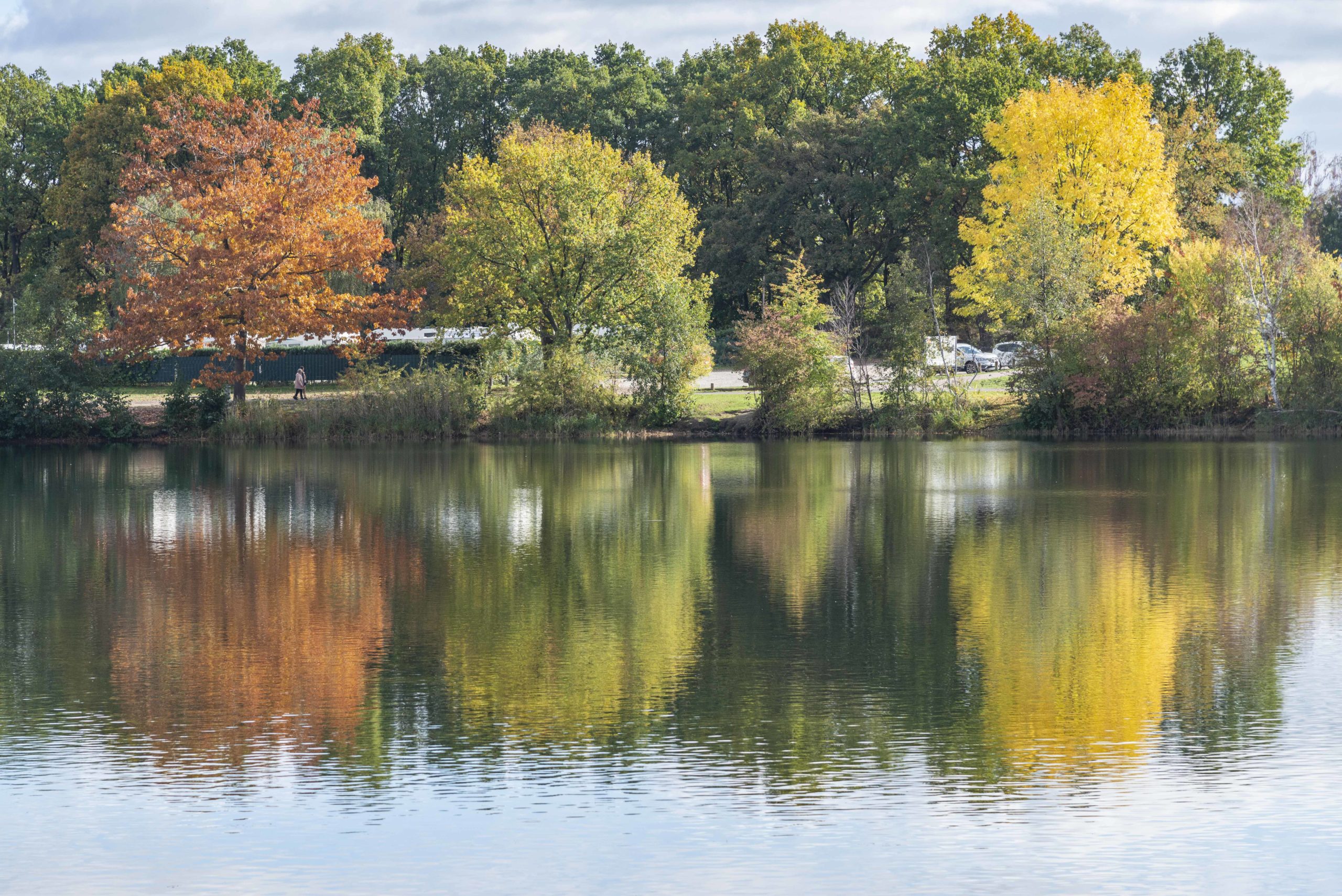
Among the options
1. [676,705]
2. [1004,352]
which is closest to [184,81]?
[1004,352]

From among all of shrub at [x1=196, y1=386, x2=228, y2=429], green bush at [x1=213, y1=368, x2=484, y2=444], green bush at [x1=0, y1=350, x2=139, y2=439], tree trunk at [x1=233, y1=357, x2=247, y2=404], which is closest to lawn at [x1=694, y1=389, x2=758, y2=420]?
green bush at [x1=213, y1=368, x2=484, y2=444]

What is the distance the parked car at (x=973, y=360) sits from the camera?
69688 millimetres

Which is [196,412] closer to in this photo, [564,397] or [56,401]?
[56,401]

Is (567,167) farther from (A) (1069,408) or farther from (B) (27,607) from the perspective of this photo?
(B) (27,607)

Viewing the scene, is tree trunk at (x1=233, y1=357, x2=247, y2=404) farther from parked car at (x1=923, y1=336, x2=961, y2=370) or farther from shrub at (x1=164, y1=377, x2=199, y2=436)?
parked car at (x1=923, y1=336, x2=961, y2=370)

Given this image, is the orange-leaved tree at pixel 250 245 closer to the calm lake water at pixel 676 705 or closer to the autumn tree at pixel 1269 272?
the calm lake water at pixel 676 705

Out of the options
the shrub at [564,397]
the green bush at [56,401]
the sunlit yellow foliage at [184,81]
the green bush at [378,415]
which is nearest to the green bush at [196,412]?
the green bush at [378,415]

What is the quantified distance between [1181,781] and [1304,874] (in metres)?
1.74

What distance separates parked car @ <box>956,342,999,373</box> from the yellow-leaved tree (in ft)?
32.2

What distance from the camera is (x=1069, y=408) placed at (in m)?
54.7

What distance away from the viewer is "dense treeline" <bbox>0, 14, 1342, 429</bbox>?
182 feet

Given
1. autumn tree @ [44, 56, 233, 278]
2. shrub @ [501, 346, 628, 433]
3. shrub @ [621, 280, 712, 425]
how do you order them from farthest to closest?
autumn tree @ [44, 56, 233, 278], shrub @ [621, 280, 712, 425], shrub @ [501, 346, 628, 433]

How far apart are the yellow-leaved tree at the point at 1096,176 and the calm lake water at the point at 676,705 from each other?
3347 centimetres

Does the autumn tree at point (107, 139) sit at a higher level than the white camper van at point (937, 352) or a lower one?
A: higher
